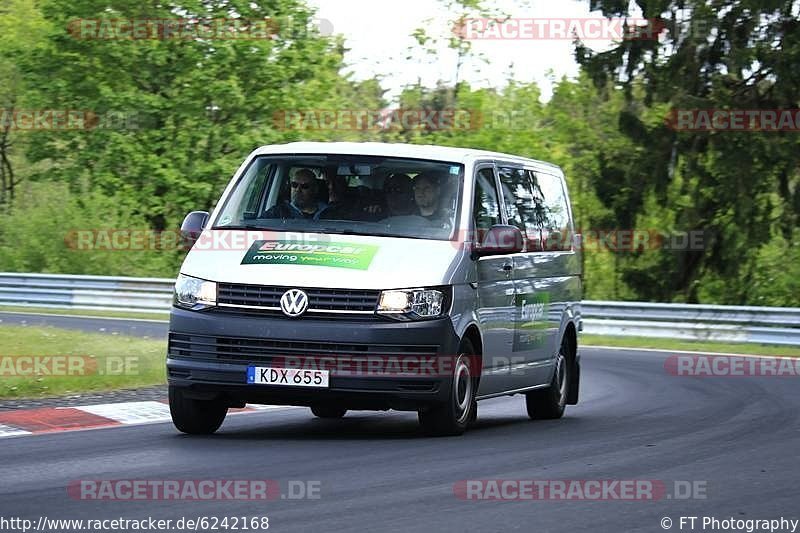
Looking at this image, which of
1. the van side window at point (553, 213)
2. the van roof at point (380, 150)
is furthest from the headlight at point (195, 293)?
the van side window at point (553, 213)

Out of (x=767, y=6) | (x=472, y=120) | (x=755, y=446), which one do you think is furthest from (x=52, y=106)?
(x=755, y=446)

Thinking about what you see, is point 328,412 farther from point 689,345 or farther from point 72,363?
point 689,345

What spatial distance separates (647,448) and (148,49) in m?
33.5

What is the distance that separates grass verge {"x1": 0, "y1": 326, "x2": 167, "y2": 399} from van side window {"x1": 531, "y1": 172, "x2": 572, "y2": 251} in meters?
4.29

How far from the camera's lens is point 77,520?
6863 mm

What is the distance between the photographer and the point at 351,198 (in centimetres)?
1131

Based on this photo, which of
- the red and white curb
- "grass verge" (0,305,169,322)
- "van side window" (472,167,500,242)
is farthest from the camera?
"grass verge" (0,305,169,322)

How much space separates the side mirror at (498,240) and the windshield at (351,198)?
0.28 metres

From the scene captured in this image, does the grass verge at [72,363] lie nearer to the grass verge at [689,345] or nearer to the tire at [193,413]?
the tire at [193,413]

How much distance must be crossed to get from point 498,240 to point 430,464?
250 centimetres

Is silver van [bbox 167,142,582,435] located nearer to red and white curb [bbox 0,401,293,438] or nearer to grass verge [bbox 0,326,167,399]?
red and white curb [bbox 0,401,293,438]

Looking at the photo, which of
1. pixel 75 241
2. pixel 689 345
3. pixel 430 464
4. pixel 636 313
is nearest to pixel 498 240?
pixel 430 464

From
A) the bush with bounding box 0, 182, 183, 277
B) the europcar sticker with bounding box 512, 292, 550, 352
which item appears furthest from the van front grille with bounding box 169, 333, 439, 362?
the bush with bounding box 0, 182, 183, 277

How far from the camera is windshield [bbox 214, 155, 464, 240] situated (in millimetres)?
11117
